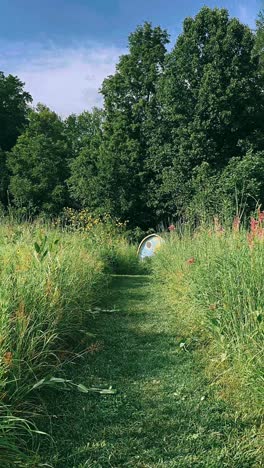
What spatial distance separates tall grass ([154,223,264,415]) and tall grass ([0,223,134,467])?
3.71ft

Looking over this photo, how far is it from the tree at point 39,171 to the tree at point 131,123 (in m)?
3.71

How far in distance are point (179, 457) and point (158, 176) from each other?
55.5ft

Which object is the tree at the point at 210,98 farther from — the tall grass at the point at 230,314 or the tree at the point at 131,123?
the tall grass at the point at 230,314

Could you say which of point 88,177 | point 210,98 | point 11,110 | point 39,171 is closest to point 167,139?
point 210,98

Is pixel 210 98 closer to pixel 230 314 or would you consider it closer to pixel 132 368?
pixel 230 314

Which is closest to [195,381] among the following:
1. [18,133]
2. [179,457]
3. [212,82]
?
[179,457]

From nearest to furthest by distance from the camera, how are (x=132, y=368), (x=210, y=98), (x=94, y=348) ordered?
(x=132, y=368), (x=94, y=348), (x=210, y=98)

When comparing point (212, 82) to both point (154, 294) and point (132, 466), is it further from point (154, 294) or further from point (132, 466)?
point (132, 466)

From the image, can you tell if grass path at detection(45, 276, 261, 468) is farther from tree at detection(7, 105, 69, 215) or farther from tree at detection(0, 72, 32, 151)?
tree at detection(0, 72, 32, 151)

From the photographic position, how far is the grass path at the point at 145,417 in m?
1.90

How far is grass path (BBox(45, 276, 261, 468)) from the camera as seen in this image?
1.90 m

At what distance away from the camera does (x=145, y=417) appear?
7.48ft

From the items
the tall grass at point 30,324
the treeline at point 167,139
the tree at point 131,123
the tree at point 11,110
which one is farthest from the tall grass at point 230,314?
the tree at point 11,110

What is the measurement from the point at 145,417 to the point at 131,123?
63.5ft
